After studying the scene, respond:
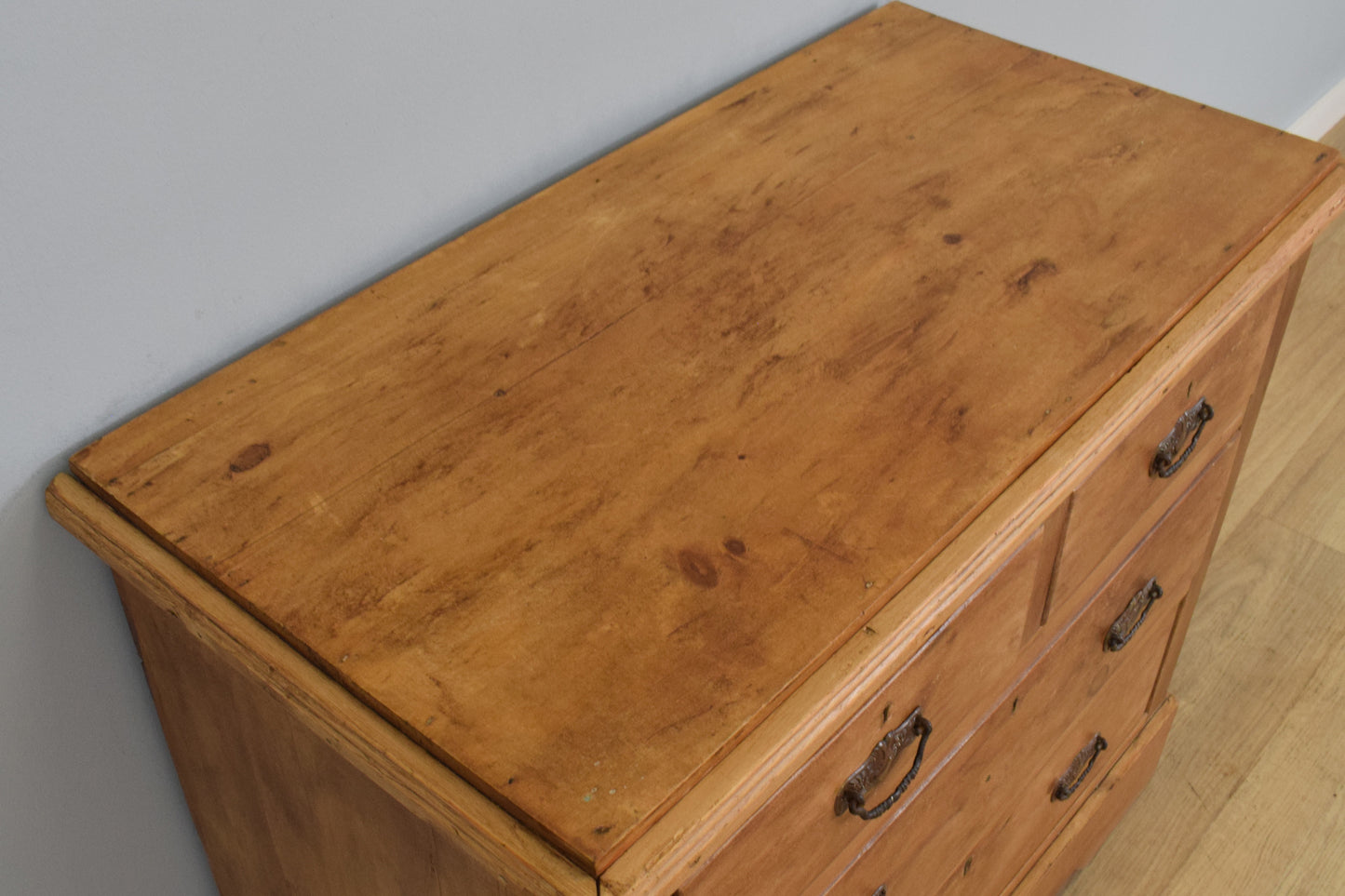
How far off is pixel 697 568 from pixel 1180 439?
22.2 inches

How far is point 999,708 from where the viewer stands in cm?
111

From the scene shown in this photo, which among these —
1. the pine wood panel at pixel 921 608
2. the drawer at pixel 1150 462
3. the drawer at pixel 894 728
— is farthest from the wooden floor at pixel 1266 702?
the pine wood panel at pixel 921 608

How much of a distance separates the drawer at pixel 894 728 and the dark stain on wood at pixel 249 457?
429 millimetres

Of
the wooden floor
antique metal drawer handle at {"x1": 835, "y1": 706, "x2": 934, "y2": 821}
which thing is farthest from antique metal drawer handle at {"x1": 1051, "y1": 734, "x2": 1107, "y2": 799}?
antique metal drawer handle at {"x1": 835, "y1": 706, "x2": 934, "y2": 821}

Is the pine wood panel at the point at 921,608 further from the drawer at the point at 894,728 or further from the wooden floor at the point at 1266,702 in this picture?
the wooden floor at the point at 1266,702

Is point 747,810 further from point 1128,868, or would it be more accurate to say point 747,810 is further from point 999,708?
point 1128,868

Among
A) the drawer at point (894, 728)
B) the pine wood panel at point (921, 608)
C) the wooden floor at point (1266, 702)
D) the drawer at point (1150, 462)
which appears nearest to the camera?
the pine wood panel at point (921, 608)

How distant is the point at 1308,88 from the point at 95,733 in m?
2.88

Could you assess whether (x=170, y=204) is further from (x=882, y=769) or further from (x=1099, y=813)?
(x=1099, y=813)

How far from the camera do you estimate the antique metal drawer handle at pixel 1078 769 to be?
1.39 meters

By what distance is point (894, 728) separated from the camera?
35.8 inches

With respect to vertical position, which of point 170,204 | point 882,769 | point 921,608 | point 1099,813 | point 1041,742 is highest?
point 170,204

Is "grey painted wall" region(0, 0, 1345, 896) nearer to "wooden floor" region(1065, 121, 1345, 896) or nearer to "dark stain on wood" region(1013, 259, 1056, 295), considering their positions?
"dark stain on wood" region(1013, 259, 1056, 295)

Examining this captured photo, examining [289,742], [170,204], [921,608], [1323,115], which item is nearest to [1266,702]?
[921,608]
